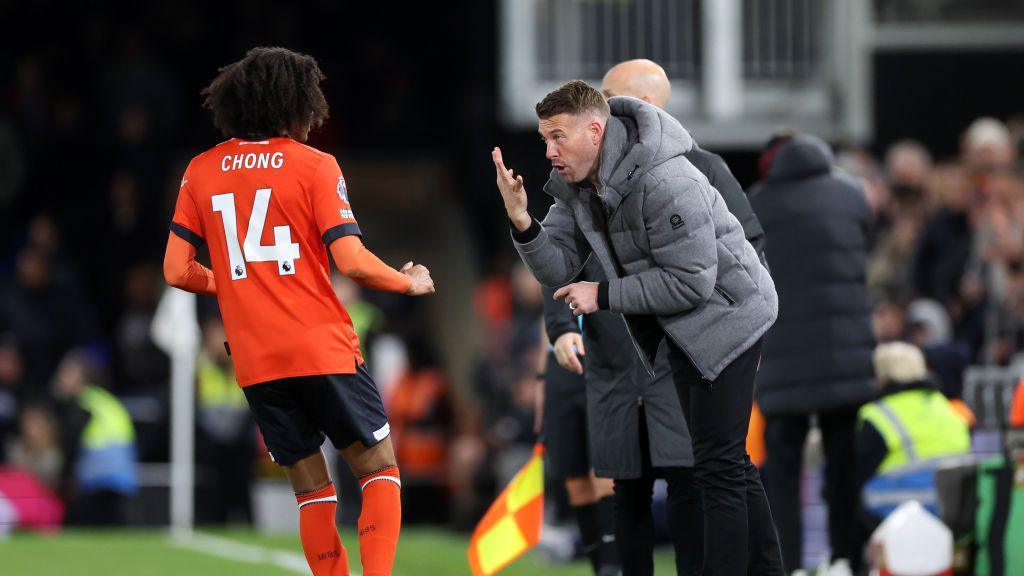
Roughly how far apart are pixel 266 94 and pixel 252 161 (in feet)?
0.79

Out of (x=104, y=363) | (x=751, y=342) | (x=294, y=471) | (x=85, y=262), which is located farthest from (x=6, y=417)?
(x=751, y=342)

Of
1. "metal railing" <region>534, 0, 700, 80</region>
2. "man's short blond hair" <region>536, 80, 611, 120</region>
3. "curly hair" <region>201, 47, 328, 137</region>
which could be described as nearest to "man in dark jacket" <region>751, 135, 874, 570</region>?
"man's short blond hair" <region>536, 80, 611, 120</region>

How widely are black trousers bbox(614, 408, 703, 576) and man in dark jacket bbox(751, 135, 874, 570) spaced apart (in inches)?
55.6

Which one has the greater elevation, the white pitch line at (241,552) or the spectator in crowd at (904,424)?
the spectator in crowd at (904,424)

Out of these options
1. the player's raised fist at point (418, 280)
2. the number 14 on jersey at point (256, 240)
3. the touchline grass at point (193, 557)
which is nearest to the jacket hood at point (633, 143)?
the player's raised fist at point (418, 280)

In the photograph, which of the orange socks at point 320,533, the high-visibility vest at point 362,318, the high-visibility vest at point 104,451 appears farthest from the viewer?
the high-visibility vest at point 104,451

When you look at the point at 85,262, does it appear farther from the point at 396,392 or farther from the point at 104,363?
the point at 396,392

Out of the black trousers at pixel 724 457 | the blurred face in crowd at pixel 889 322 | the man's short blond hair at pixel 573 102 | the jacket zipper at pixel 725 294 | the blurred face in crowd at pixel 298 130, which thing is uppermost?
Result: the man's short blond hair at pixel 573 102

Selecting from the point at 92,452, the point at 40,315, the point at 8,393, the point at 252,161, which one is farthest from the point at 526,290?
the point at 252,161

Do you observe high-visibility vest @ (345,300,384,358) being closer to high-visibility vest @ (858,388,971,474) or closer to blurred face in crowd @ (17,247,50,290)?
blurred face in crowd @ (17,247,50,290)

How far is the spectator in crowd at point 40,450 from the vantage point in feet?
50.7

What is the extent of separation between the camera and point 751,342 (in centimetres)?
609

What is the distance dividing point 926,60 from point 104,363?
26.2ft

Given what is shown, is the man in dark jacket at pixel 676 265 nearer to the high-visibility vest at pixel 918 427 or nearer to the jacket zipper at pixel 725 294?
the jacket zipper at pixel 725 294
